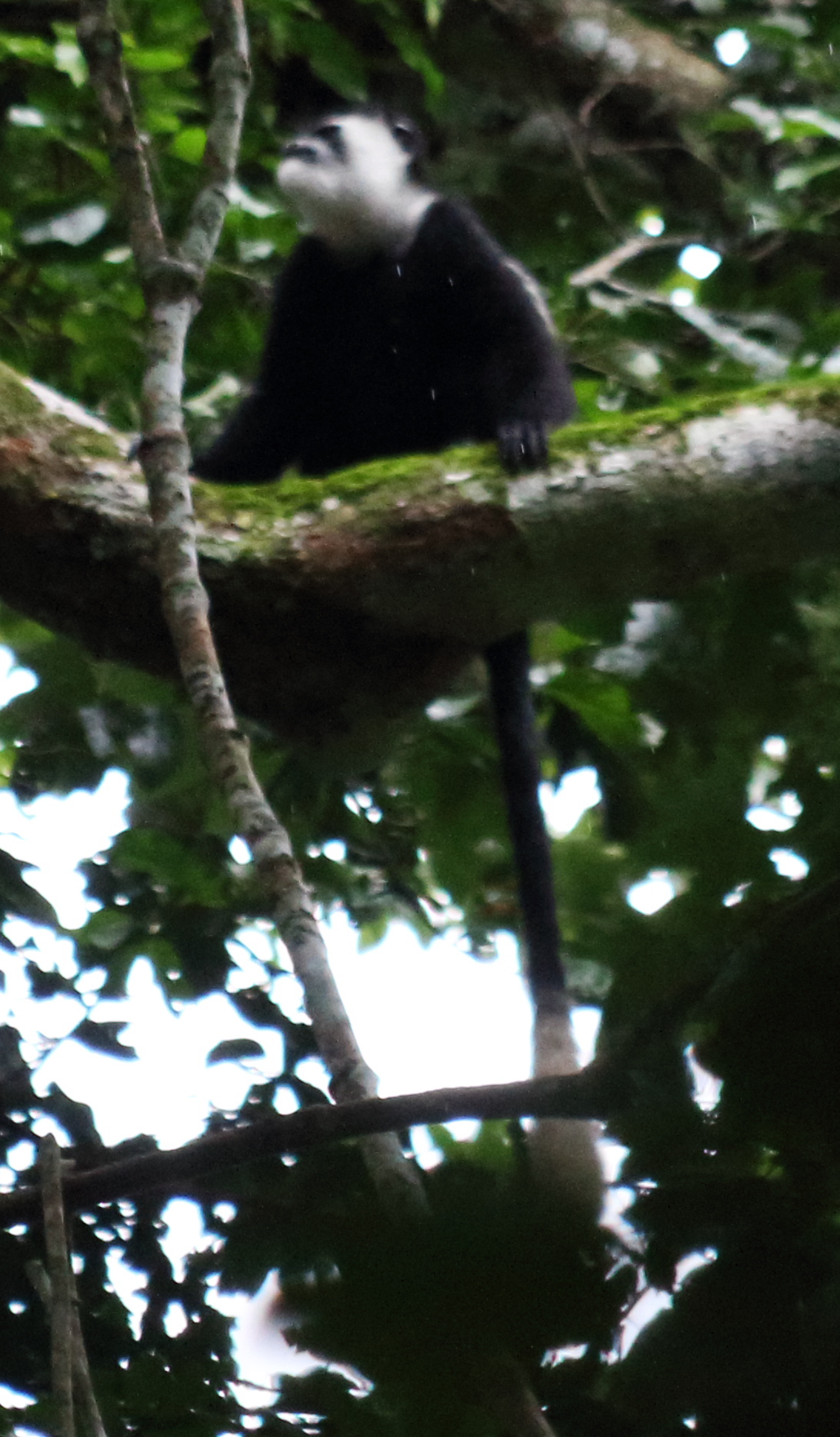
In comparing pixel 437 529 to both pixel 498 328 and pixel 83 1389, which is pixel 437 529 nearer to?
pixel 498 328

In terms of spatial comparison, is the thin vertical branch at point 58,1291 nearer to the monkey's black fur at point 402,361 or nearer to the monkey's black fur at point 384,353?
the monkey's black fur at point 402,361

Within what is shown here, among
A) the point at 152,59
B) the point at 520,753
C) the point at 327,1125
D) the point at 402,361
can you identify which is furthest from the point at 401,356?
the point at 327,1125

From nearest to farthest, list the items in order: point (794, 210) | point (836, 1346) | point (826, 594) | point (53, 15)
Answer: point (836, 1346) → point (826, 594) → point (794, 210) → point (53, 15)

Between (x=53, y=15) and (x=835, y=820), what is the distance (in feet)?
9.94

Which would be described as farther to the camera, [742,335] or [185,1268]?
[742,335]

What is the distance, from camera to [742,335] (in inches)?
94.8

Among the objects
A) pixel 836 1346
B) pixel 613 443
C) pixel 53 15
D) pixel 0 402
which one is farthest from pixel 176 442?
pixel 53 15

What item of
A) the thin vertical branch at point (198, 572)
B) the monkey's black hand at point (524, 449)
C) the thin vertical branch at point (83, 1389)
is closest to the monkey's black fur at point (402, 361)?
the monkey's black hand at point (524, 449)

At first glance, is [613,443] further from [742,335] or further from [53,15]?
[53,15]

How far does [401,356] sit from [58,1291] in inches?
81.6

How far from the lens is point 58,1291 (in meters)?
0.84

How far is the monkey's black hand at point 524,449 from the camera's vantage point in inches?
72.1

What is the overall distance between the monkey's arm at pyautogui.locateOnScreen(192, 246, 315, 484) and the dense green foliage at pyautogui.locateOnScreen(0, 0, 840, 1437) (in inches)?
3.2

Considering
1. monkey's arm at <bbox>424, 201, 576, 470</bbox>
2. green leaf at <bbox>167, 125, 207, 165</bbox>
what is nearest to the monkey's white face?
monkey's arm at <bbox>424, 201, 576, 470</bbox>
